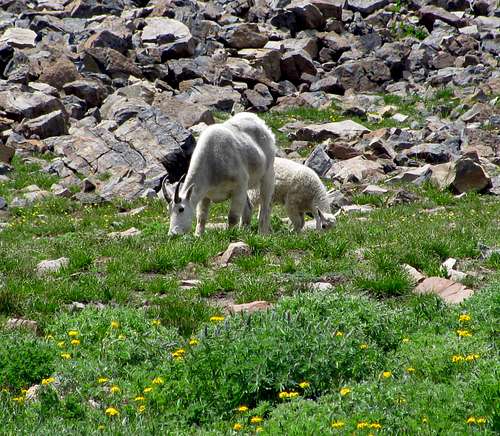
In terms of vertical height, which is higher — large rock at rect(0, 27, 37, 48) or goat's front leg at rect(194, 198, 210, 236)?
goat's front leg at rect(194, 198, 210, 236)

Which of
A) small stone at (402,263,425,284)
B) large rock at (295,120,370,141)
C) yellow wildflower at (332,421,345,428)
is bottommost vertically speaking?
large rock at (295,120,370,141)

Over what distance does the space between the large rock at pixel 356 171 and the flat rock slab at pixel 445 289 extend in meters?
14.7

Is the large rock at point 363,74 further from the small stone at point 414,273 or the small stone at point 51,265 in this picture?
the small stone at point 414,273

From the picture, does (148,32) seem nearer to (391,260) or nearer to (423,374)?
(391,260)

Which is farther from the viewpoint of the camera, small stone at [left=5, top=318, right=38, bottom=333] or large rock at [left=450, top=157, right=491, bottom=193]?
large rock at [left=450, top=157, right=491, bottom=193]

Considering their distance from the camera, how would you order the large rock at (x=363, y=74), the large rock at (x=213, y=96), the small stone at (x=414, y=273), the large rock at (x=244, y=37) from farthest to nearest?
1. the large rock at (x=244, y=37)
2. the large rock at (x=363, y=74)
3. the large rock at (x=213, y=96)
4. the small stone at (x=414, y=273)

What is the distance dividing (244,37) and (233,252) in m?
34.4

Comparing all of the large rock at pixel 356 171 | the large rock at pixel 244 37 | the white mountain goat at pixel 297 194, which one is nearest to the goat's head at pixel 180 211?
the white mountain goat at pixel 297 194

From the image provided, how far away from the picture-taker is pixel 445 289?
10969 mm

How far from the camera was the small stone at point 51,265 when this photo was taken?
12938 millimetres

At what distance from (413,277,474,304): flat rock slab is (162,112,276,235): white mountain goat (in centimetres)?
601

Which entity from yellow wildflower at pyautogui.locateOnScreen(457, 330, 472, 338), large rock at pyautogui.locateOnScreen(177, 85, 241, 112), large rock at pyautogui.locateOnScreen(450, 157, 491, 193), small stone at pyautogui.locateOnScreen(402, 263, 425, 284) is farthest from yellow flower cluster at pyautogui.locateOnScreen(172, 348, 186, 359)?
large rock at pyautogui.locateOnScreen(177, 85, 241, 112)

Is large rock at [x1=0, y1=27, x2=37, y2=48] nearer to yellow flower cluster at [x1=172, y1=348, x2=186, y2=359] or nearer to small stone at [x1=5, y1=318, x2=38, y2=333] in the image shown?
small stone at [x1=5, y1=318, x2=38, y2=333]

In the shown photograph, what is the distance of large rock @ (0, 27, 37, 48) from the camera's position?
40906 mm
